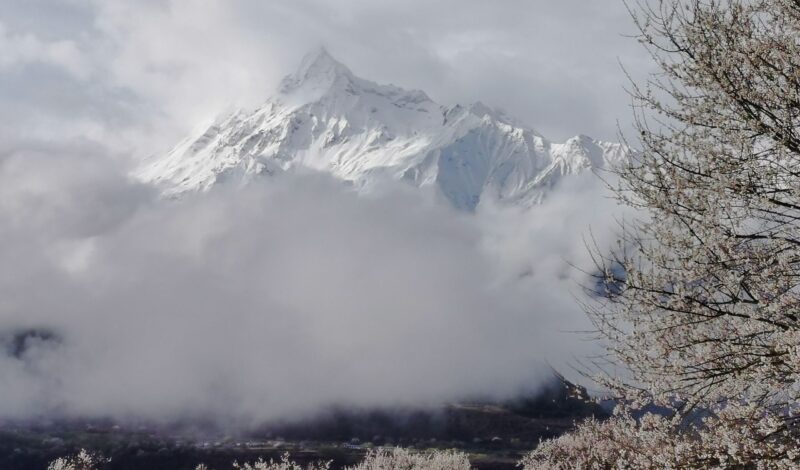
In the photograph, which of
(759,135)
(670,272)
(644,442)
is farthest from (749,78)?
(644,442)

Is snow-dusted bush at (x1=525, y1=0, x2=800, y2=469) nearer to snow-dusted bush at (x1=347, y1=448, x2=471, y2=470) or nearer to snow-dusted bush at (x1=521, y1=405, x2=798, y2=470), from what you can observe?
snow-dusted bush at (x1=521, y1=405, x2=798, y2=470)

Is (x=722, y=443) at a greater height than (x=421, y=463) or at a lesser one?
greater

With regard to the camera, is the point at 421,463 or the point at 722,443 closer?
the point at 722,443

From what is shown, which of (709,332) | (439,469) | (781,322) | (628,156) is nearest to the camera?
(781,322)

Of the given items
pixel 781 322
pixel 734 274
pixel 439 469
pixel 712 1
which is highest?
pixel 712 1

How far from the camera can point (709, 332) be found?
12.0 m

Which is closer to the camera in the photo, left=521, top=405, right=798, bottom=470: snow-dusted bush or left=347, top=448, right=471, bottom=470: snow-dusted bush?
left=521, top=405, right=798, bottom=470: snow-dusted bush

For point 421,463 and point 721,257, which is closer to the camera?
point 721,257

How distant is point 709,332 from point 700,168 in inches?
106

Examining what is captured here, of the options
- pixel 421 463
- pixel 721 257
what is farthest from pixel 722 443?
pixel 421 463

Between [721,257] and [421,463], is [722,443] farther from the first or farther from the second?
[421,463]

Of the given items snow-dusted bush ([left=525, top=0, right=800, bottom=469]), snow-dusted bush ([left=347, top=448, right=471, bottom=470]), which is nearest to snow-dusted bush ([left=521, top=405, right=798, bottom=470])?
snow-dusted bush ([left=525, top=0, right=800, bottom=469])

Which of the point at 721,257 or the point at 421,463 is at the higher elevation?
the point at 721,257

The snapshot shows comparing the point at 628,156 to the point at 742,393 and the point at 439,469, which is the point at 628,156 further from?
the point at 439,469
